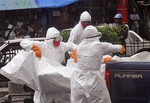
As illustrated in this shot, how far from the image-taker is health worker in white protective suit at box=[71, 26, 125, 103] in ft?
25.8

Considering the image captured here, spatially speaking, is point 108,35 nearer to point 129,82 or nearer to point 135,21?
point 129,82

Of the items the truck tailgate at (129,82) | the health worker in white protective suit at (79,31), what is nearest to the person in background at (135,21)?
the health worker in white protective suit at (79,31)

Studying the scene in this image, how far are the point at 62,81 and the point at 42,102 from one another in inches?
26.2

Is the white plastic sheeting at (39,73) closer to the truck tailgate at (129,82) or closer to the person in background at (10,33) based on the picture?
the truck tailgate at (129,82)

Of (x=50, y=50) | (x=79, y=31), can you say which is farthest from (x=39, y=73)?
(x=79, y=31)

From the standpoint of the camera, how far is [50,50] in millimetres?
9914

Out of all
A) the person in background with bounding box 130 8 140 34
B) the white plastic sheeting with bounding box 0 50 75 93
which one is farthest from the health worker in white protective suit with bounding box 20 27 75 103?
the person in background with bounding box 130 8 140 34

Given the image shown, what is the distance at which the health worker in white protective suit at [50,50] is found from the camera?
977cm

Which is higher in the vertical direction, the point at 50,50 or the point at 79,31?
the point at 79,31

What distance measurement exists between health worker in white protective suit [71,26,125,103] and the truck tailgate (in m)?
0.67

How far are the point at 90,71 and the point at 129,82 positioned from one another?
45.6 inches

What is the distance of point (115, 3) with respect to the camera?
81.1ft

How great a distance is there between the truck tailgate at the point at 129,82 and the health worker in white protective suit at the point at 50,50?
9.10ft

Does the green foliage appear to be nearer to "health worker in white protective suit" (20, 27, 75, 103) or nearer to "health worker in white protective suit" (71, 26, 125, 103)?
"health worker in white protective suit" (20, 27, 75, 103)
